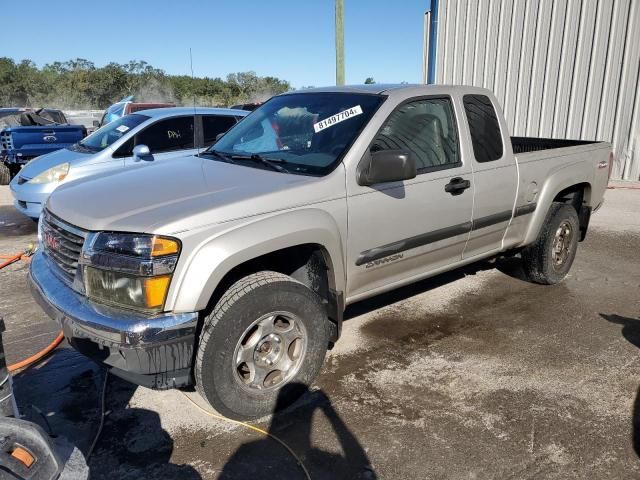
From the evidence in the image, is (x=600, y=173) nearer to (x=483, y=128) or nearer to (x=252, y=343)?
(x=483, y=128)

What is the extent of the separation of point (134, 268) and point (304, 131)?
166cm

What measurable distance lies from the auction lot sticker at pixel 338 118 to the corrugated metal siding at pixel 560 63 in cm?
946

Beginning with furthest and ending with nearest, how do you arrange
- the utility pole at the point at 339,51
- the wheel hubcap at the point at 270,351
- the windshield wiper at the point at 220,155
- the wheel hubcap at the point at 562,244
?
1. the utility pole at the point at 339,51
2. the wheel hubcap at the point at 562,244
3. the windshield wiper at the point at 220,155
4. the wheel hubcap at the point at 270,351

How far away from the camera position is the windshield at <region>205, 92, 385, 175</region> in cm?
335

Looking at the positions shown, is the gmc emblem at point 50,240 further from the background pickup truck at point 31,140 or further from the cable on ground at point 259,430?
the background pickup truck at point 31,140

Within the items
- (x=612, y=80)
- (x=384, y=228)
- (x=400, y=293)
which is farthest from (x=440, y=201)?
(x=612, y=80)

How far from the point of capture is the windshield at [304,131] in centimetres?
335

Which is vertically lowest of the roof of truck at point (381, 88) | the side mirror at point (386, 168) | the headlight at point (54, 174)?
the headlight at point (54, 174)

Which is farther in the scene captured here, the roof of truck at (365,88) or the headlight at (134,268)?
the roof of truck at (365,88)

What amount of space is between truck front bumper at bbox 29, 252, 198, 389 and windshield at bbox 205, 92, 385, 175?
1289mm

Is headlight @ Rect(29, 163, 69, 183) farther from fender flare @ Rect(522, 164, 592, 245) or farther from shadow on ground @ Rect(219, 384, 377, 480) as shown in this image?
fender flare @ Rect(522, 164, 592, 245)

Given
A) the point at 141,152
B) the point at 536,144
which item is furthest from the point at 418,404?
the point at 141,152

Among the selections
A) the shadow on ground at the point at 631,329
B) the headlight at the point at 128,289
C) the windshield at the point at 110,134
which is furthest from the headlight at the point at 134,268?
the windshield at the point at 110,134

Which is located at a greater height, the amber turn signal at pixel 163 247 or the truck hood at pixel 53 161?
the amber turn signal at pixel 163 247
